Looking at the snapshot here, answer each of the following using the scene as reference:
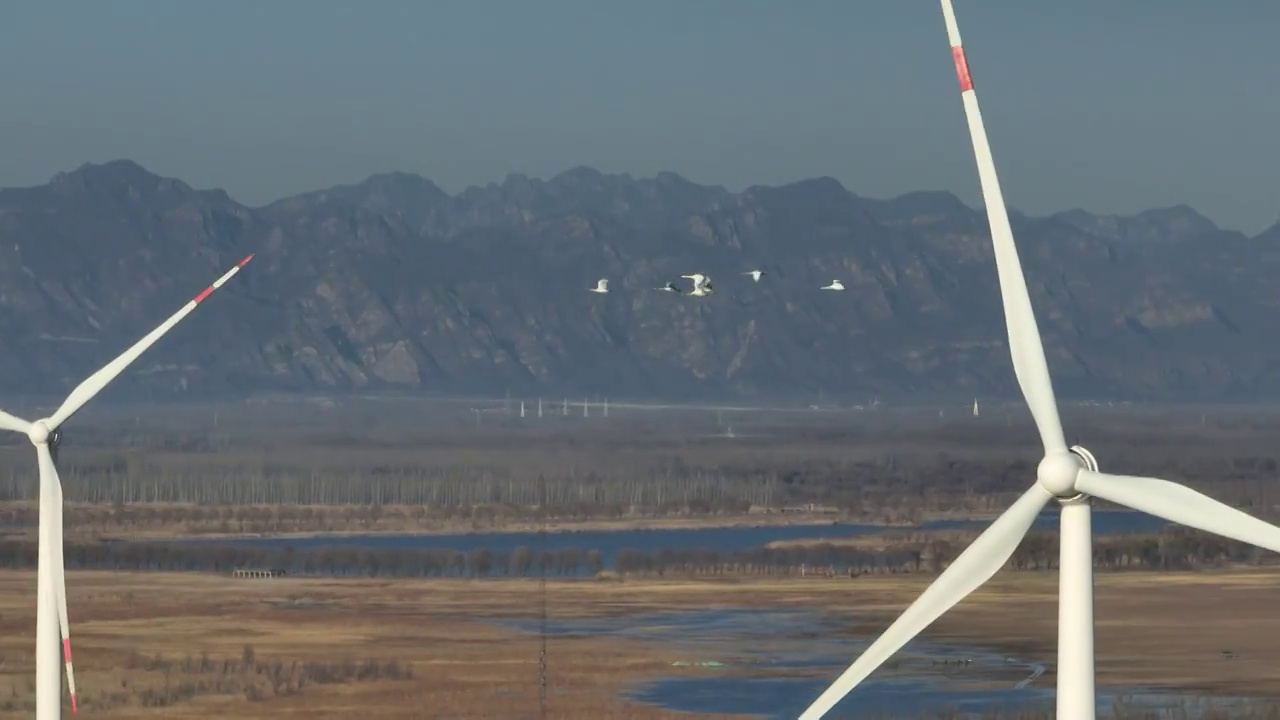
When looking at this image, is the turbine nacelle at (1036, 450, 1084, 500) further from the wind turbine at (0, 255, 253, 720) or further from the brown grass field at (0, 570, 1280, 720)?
the brown grass field at (0, 570, 1280, 720)

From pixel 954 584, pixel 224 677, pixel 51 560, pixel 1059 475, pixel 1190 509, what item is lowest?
pixel 224 677

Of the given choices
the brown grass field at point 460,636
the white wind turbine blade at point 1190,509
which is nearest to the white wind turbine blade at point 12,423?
the white wind turbine blade at point 1190,509

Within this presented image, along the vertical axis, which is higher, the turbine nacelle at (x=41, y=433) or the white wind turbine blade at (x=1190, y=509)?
the turbine nacelle at (x=41, y=433)

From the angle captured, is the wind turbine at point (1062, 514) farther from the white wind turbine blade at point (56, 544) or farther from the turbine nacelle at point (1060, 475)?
the white wind turbine blade at point (56, 544)

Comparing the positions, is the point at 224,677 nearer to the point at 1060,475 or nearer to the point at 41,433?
the point at 41,433

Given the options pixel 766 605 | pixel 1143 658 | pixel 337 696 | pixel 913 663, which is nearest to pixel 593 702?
pixel 337 696

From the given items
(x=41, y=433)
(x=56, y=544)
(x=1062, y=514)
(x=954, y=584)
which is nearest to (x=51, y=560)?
(x=56, y=544)
